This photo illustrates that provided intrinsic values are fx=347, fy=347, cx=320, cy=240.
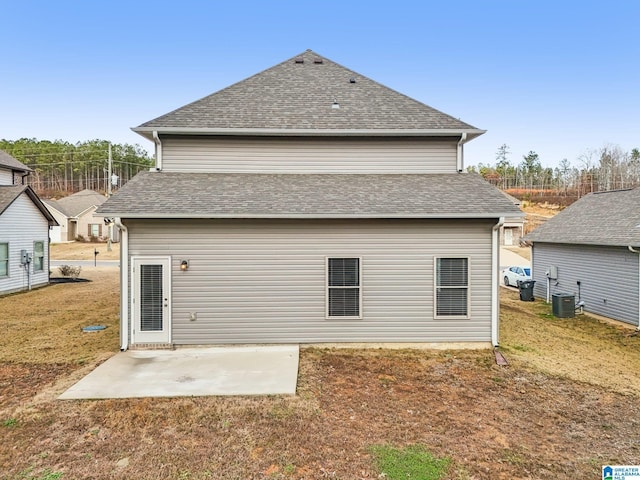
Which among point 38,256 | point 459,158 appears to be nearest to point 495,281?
point 459,158

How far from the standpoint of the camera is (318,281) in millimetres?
7961

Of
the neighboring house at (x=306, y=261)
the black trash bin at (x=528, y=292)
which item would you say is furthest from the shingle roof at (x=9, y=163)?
the black trash bin at (x=528, y=292)

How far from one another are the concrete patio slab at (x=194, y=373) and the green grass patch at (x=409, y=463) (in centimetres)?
197

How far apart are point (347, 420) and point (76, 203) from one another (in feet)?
155

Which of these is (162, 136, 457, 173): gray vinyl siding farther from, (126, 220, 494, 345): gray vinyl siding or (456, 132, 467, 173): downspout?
(126, 220, 494, 345): gray vinyl siding

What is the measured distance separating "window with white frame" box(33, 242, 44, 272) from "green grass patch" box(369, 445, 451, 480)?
1890cm

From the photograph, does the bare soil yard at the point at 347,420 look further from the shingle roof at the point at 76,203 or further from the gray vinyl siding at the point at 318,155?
the shingle roof at the point at 76,203

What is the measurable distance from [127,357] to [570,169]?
68.4 metres

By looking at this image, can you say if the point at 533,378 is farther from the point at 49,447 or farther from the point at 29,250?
the point at 29,250

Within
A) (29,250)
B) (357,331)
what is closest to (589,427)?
(357,331)

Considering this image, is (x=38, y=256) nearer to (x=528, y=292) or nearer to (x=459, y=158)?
(x=459, y=158)

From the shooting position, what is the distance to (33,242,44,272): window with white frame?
54.4ft

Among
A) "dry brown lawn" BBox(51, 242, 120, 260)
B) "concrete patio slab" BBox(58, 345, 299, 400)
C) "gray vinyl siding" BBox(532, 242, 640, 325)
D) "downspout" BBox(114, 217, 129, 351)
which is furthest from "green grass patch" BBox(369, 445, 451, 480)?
"dry brown lawn" BBox(51, 242, 120, 260)

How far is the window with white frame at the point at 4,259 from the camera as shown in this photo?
1473 cm
